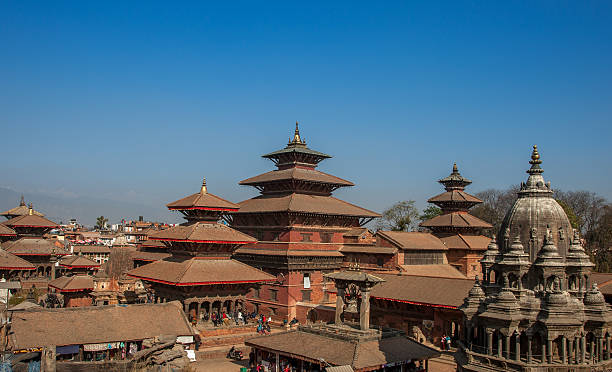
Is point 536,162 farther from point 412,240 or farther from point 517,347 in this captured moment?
point 412,240

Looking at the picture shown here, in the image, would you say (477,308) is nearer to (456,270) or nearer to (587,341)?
(587,341)

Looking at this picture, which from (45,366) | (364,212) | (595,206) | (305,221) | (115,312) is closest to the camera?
(45,366)

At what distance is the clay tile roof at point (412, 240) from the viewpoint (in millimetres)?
40156

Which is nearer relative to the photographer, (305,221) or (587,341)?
(587,341)

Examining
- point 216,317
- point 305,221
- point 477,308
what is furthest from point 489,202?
point 477,308

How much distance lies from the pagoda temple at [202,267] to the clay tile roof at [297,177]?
1002cm

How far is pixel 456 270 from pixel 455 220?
6316 mm

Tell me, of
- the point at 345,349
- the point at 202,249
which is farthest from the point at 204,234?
the point at 345,349

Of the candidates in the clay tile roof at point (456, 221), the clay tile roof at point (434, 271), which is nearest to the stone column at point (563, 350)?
the clay tile roof at point (434, 271)

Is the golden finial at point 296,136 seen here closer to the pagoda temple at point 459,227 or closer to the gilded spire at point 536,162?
the pagoda temple at point 459,227

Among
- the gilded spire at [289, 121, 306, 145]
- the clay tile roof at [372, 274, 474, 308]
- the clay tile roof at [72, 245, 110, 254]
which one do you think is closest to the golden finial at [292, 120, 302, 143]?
the gilded spire at [289, 121, 306, 145]

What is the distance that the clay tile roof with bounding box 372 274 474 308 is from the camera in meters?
29.6

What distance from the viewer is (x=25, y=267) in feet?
172

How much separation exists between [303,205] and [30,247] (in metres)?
34.6
